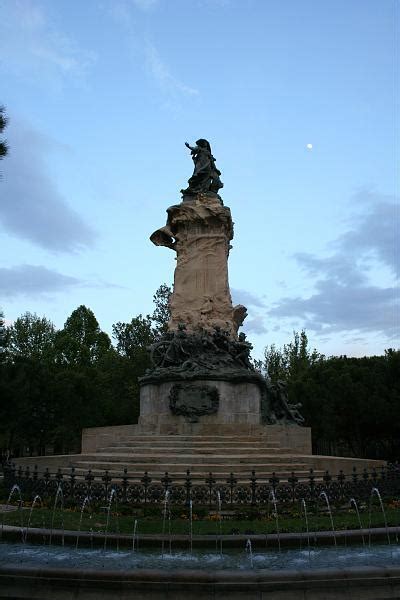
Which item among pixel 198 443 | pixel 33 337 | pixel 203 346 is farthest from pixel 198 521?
pixel 33 337

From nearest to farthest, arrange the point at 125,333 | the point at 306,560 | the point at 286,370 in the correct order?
1. the point at 306,560
2. the point at 125,333
3. the point at 286,370

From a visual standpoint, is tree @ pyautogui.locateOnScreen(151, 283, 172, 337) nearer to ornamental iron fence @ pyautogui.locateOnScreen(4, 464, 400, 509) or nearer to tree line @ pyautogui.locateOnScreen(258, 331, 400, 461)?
tree line @ pyautogui.locateOnScreen(258, 331, 400, 461)

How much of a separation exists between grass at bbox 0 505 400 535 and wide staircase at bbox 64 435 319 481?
2565 mm

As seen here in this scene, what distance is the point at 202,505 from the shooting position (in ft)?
45.1

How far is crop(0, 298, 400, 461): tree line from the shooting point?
138ft

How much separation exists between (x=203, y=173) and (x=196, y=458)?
53.9 feet

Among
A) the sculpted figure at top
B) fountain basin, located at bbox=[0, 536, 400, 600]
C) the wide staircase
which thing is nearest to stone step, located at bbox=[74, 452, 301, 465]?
the wide staircase

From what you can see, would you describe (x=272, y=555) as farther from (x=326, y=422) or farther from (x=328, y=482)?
(x=326, y=422)

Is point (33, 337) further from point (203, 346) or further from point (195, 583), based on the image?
point (195, 583)

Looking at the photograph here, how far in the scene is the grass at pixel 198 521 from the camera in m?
11.2

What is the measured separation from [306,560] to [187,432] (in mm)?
13793

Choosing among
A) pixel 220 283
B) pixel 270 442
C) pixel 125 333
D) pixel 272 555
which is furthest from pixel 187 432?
pixel 125 333

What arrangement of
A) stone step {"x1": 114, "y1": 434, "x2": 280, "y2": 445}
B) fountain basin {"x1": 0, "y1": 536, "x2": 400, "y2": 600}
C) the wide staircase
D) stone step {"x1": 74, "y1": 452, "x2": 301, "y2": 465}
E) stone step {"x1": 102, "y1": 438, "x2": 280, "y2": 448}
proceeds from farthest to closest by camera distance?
stone step {"x1": 114, "y1": 434, "x2": 280, "y2": 445} → stone step {"x1": 102, "y1": 438, "x2": 280, "y2": 448} → stone step {"x1": 74, "y1": 452, "x2": 301, "y2": 465} → the wide staircase → fountain basin {"x1": 0, "y1": 536, "x2": 400, "y2": 600}

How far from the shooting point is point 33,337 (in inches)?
2164
